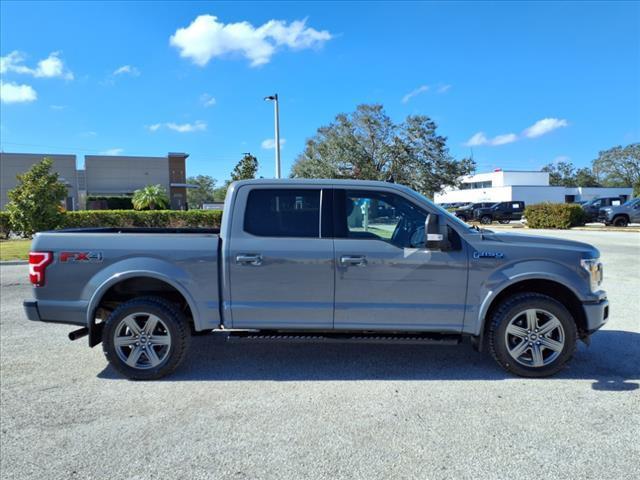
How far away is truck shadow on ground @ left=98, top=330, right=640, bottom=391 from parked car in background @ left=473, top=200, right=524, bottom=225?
3447cm

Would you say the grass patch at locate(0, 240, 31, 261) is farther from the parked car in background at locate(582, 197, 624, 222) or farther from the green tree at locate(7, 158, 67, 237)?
the parked car in background at locate(582, 197, 624, 222)

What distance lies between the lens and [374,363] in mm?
4578

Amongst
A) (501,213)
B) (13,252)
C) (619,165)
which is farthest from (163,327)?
(619,165)

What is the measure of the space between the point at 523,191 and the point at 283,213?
6915 centimetres

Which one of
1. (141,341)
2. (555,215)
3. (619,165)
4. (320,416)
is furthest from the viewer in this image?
(619,165)

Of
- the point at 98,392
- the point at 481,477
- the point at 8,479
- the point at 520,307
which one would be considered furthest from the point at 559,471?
the point at 98,392

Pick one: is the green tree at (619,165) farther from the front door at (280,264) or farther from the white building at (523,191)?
the front door at (280,264)

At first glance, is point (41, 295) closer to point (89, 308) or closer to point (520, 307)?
point (89, 308)

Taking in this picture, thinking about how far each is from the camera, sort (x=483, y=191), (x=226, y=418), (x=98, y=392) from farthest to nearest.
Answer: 1. (x=483, y=191)
2. (x=98, y=392)
3. (x=226, y=418)

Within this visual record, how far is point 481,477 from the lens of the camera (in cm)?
267

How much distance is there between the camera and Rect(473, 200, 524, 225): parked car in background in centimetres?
3803

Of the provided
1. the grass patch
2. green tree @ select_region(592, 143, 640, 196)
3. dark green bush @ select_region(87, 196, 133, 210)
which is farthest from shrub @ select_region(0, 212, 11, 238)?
green tree @ select_region(592, 143, 640, 196)

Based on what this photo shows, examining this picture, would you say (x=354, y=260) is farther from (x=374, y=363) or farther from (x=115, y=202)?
(x=115, y=202)

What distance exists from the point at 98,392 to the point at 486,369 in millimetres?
3693
